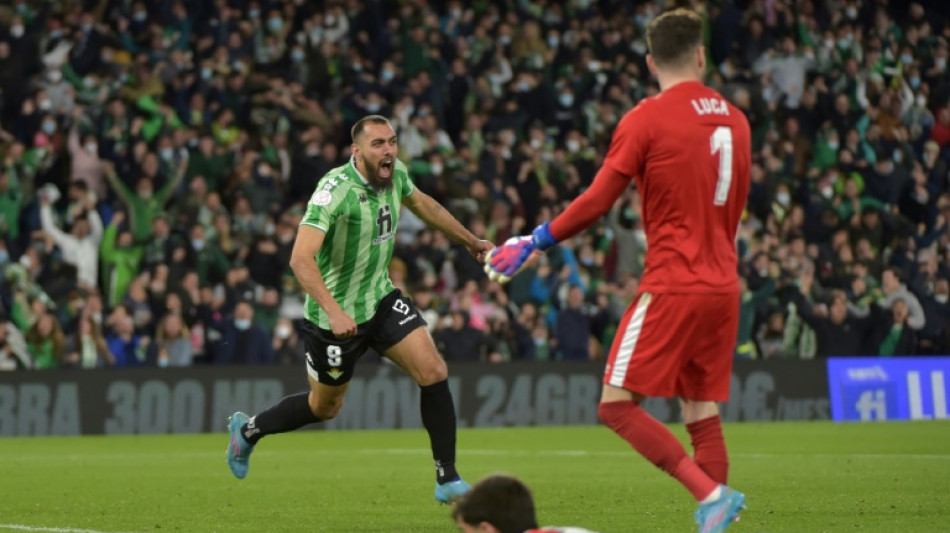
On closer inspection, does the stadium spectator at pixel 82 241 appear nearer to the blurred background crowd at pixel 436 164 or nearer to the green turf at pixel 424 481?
the blurred background crowd at pixel 436 164

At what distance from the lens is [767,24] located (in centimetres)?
2998

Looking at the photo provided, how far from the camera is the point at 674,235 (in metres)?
7.26

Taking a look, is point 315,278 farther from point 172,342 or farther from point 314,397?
point 172,342

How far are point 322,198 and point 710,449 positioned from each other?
330cm

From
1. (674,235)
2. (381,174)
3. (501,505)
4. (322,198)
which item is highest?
(381,174)

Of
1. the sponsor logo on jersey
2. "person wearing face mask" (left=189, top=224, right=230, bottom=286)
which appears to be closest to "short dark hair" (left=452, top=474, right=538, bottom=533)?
the sponsor logo on jersey

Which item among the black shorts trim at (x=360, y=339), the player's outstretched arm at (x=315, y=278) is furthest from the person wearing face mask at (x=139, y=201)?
→ the player's outstretched arm at (x=315, y=278)

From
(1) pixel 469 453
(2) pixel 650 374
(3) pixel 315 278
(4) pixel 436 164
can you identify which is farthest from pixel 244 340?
(2) pixel 650 374

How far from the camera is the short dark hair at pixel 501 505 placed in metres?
5.78

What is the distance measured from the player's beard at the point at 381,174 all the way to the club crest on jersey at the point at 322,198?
306 mm

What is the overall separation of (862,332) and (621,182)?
17390 millimetres

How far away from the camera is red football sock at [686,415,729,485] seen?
7473 millimetres

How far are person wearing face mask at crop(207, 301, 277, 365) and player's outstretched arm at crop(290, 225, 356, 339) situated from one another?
1150cm

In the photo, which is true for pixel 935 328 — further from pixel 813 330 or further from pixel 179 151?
pixel 179 151
